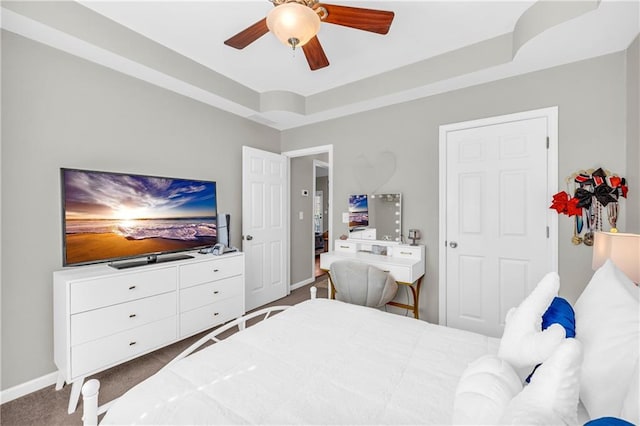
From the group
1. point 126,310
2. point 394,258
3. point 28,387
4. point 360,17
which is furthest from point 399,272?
point 28,387

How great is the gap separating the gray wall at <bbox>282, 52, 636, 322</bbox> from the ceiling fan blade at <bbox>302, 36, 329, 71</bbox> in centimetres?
136

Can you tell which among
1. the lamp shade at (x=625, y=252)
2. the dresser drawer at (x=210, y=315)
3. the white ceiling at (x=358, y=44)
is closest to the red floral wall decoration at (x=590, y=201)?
the lamp shade at (x=625, y=252)

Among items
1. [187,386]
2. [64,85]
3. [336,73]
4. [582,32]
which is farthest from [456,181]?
[64,85]

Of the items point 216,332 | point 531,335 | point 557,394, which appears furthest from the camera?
point 216,332

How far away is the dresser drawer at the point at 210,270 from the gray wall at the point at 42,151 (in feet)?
2.93

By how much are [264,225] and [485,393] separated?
10.4 feet

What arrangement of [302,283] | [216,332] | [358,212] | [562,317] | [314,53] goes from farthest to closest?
[302,283]
[358,212]
[314,53]
[216,332]
[562,317]

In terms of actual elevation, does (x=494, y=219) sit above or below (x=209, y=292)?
above

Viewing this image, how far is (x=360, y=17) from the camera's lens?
1.64 m

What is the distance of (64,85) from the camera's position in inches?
85.2

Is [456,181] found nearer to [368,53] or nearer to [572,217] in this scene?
[572,217]

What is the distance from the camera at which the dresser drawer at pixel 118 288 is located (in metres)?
1.90

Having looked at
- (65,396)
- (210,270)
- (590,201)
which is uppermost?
(590,201)

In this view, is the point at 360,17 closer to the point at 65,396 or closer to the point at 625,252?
the point at 625,252
